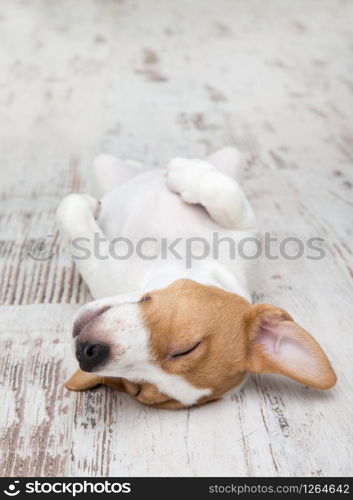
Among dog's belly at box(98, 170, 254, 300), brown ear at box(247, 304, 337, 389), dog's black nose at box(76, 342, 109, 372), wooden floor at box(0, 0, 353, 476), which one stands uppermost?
dog's black nose at box(76, 342, 109, 372)

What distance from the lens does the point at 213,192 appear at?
151 centimetres

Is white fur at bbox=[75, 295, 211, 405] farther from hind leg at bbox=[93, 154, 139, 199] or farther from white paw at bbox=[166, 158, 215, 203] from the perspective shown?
hind leg at bbox=[93, 154, 139, 199]

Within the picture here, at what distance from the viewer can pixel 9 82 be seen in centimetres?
301

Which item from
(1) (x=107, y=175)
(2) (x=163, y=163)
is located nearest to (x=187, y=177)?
(1) (x=107, y=175)

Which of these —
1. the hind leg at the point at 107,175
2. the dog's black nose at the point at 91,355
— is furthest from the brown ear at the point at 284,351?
the hind leg at the point at 107,175

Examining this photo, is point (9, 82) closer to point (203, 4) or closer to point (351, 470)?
point (203, 4)

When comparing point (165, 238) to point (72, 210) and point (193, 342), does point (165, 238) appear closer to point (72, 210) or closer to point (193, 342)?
point (72, 210)

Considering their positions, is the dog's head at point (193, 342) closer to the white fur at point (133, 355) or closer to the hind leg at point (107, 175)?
the white fur at point (133, 355)

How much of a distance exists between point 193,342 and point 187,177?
551 mm

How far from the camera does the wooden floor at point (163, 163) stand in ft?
3.99

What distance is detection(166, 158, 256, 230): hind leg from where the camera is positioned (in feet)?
4.93

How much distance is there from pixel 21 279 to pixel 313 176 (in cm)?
114

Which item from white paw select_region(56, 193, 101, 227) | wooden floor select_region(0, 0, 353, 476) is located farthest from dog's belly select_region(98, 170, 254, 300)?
wooden floor select_region(0, 0, 353, 476)
